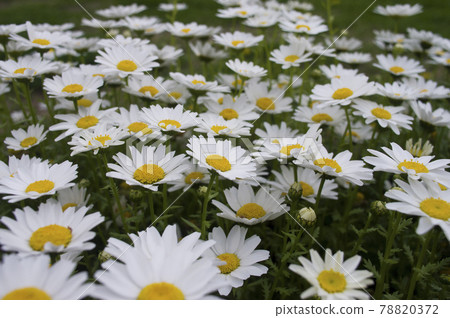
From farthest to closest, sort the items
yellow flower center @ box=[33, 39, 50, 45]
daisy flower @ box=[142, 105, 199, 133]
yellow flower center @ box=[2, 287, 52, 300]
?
yellow flower center @ box=[33, 39, 50, 45] → daisy flower @ box=[142, 105, 199, 133] → yellow flower center @ box=[2, 287, 52, 300]

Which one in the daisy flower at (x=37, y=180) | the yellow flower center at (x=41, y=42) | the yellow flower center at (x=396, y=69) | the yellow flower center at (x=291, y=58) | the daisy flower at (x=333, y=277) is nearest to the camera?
the daisy flower at (x=333, y=277)

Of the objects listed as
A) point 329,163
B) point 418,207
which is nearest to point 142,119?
point 329,163

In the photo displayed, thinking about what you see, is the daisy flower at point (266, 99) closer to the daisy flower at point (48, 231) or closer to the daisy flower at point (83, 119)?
the daisy flower at point (83, 119)

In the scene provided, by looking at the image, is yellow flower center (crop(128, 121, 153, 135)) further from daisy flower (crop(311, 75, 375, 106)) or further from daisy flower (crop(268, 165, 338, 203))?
daisy flower (crop(311, 75, 375, 106))

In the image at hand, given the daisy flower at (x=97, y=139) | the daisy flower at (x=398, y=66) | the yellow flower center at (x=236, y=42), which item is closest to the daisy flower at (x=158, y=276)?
the daisy flower at (x=97, y=139)

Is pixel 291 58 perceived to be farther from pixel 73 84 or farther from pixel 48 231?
pixel 48 231

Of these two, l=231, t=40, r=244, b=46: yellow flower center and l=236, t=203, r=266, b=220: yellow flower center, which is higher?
l=231, t=40, r=244, b=46: yellow flower center

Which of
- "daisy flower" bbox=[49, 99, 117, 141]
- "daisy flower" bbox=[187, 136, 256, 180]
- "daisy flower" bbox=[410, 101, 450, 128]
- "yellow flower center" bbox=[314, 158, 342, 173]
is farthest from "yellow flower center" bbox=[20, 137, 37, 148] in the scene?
"daisy flower" bbox=[410, 101, 450, 128]
